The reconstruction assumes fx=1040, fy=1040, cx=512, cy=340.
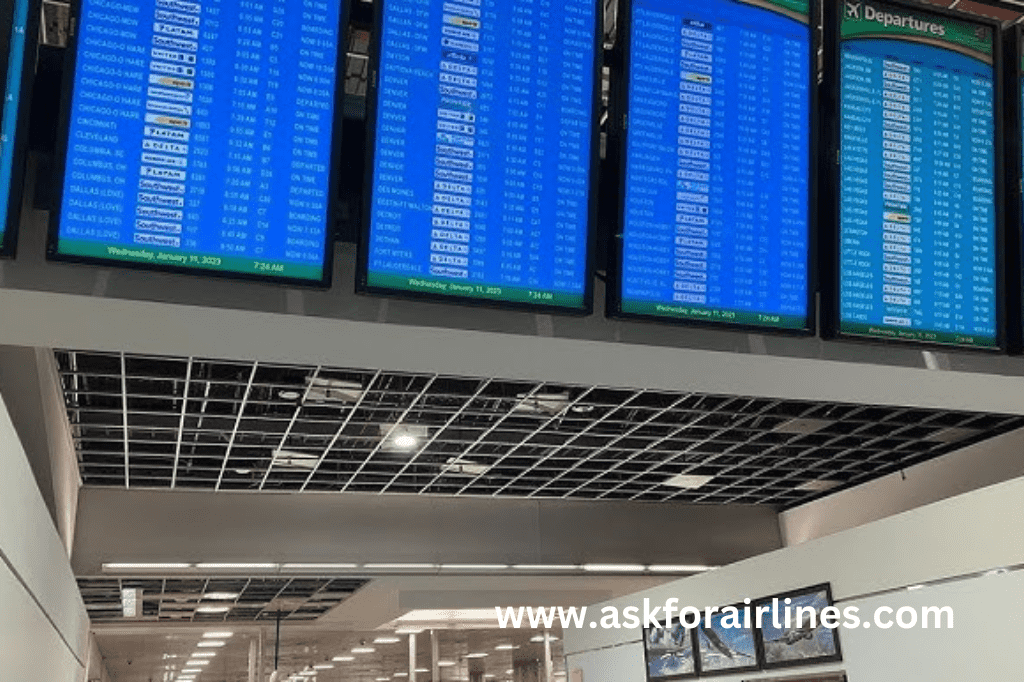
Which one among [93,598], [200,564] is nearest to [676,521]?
[200,564]

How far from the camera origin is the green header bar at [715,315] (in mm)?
3090

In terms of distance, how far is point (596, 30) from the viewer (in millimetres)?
3104

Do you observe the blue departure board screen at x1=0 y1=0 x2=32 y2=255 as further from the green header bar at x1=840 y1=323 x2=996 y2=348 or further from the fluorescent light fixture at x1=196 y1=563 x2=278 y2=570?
the fluorescent light fixture at x1=196 y1=563 x2=278 y2=570

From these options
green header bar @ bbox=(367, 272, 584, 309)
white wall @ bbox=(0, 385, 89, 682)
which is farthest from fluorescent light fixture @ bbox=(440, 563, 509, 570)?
green header bar @ bbox=(367, 272, 584, 309)

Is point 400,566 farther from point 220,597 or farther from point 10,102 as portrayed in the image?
point 10,102

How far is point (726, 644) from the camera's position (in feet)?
29.1

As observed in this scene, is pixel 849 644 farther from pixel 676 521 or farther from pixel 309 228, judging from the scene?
pixel 309 228

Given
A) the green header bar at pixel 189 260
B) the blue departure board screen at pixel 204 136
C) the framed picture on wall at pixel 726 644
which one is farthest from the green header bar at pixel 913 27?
the framed picture on wall at pixel 726 644

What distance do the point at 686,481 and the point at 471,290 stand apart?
7.47 metres

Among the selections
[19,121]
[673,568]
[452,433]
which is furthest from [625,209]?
[673,568]

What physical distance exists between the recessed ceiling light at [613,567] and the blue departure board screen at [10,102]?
8907 mm

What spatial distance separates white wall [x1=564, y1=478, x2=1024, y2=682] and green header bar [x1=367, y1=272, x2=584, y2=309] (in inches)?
154

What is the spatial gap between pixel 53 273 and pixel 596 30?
5.52ft

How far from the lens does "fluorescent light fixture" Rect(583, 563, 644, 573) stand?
10805 millimetres
